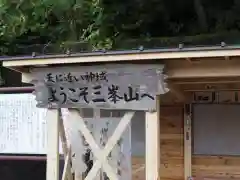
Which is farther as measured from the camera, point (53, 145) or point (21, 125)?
point (21, 125)

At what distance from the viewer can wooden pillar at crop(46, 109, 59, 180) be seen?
579 cm

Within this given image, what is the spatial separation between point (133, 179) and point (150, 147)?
2527 millimetres

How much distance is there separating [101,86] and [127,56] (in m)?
0.56

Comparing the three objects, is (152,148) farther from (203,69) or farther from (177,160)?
(177,160)

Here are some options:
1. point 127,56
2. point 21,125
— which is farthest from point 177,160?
point 127,56

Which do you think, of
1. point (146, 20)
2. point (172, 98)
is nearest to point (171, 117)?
point (172, 98)

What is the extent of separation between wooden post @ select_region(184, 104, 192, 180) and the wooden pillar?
2568mm

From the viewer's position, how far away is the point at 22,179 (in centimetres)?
791

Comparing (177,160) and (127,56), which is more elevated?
(127,56)

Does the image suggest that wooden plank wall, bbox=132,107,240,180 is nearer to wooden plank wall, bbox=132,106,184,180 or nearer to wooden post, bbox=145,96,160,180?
wooden plank wall, bbox=132,106,184,180

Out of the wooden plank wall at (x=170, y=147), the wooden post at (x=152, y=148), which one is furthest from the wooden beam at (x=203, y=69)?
the wooden plank wall at (x=170, y=147)

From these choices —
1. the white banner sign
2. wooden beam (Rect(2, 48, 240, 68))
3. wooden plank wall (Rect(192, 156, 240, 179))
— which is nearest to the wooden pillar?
the white banner sign

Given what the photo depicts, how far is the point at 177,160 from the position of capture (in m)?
7.59

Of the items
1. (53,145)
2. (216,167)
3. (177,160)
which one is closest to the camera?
(53,145)
